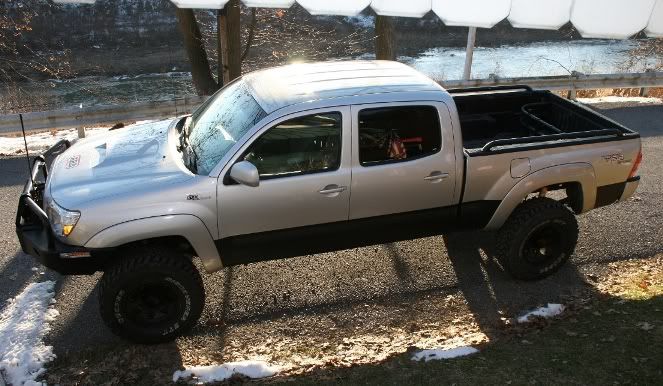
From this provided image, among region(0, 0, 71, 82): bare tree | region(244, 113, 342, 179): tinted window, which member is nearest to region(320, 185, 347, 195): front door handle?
region(244, 113, 342, 179): tinted window

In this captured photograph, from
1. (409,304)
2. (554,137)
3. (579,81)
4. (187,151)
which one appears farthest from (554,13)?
(187,151)

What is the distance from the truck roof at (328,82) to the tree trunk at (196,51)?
712 centimetres

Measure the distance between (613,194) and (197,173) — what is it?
399cm

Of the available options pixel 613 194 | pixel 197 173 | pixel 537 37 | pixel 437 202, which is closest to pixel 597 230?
pixel 613 194

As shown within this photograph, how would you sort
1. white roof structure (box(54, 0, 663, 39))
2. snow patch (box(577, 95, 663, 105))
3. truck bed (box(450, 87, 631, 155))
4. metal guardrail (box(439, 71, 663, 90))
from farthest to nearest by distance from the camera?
snow patch (box(577, 95, 663, 105))
metal guardrail (box(439, 71, 663, 90))
white roof structure (box(54, 0, 663, 39))
truck bed (box(450, 87, 631, 155))

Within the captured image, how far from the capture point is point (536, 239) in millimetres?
5625

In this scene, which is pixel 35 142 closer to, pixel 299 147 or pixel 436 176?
pixel 299 147

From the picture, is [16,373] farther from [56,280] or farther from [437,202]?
[437,202]

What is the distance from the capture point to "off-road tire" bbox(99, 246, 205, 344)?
14.8 ft

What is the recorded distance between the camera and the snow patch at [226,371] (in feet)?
14.4

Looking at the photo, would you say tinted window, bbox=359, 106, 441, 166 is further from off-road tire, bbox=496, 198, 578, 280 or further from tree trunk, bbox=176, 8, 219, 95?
tree trunk, bbox=176, 8, 219, 95

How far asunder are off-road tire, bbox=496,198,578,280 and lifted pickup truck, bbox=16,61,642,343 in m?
0.01

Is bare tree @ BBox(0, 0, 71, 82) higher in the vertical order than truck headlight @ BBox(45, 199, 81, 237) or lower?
lower

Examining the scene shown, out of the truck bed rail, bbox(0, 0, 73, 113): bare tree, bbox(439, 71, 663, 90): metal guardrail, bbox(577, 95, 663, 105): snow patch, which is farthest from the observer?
bbox(0, 0, 73, 113): bare tree
